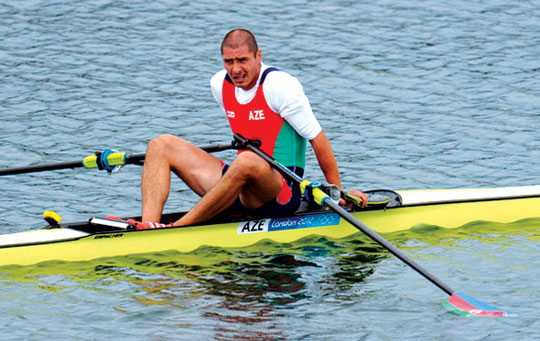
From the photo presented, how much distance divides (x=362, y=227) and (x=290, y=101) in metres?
1.29

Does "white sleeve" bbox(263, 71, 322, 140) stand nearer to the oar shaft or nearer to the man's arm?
the man's arm

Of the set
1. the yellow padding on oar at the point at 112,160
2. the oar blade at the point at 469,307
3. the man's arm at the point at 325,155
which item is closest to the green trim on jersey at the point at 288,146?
the man's arm at the point at 325,155

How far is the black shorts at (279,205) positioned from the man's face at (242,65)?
862mm

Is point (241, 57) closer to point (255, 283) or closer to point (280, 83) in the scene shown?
point (280, 83)

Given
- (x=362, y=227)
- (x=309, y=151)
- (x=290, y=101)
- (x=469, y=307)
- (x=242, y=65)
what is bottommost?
(x=469, y=307)

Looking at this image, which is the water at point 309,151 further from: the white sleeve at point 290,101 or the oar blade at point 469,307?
the white sleeve at point 290,101

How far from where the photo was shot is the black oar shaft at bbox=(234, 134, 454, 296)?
8.39 meters

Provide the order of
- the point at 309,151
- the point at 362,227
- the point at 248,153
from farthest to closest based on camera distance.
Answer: the point at 309,151
the point at 248,153
the point at 362,227

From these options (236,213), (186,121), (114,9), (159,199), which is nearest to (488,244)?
(236,213)

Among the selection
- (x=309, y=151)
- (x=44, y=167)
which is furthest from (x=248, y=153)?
(x=309, y=151)

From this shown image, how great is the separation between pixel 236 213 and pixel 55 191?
3.46 m

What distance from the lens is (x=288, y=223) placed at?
9.76 metres

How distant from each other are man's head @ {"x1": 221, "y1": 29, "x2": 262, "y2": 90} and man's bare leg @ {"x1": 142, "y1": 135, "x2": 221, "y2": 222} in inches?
33.2

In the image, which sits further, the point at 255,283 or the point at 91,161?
the point at 91,161
